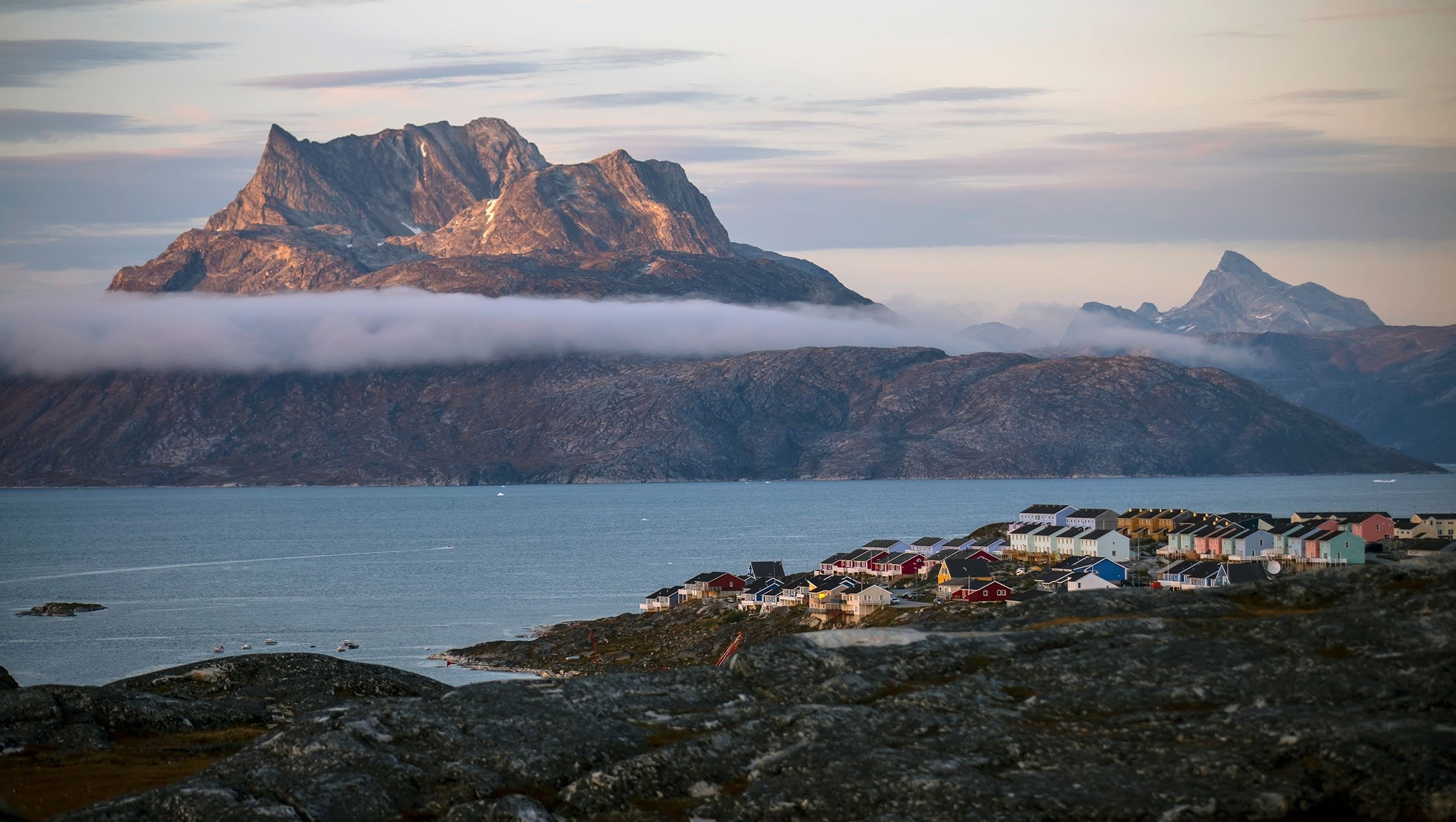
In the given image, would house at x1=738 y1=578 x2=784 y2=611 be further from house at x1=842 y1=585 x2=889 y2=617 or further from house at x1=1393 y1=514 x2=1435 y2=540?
house at x1=1393 y1=514 x2=1435 y2=540

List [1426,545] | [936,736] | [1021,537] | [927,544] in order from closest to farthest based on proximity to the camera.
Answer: [936,736], [1426,545], [1021,537], [927,544]

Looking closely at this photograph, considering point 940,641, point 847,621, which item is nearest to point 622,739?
point 940,641

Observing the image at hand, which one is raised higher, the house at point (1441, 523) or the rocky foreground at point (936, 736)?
the rocky foreground at point (936, 736)

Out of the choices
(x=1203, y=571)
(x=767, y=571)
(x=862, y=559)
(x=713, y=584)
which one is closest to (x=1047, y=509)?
(x=862, y=559)

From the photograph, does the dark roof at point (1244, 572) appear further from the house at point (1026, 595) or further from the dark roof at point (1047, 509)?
the dark roof at point (1047, 509)

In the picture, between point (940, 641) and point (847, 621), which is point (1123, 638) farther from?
point (847, 621)

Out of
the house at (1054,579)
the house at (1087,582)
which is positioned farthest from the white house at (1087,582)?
the house at (1054,579)

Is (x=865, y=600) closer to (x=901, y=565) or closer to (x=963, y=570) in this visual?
(x=963, y=570)
